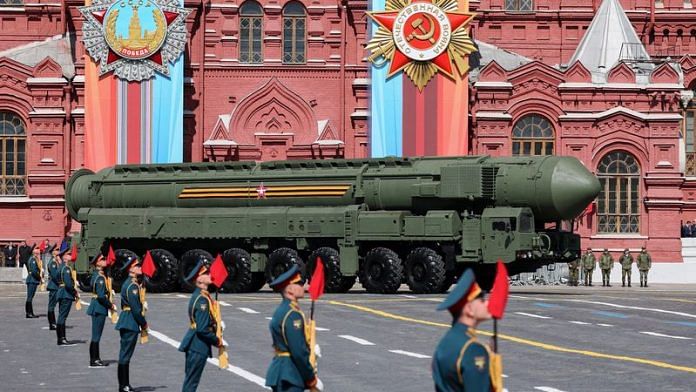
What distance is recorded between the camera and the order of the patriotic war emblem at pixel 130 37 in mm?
61500

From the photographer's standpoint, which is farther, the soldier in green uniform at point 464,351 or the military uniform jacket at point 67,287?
the military uniform jacket at point 67,287

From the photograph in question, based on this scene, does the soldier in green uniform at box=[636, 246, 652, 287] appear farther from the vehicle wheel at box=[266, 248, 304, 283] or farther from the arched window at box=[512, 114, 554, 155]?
the vehicle wheel at box=[266, 248, 304, 283]

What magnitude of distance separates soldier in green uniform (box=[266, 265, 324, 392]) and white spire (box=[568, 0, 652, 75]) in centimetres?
5064

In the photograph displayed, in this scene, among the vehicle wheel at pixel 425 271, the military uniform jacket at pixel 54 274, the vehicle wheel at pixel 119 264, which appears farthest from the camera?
the vehicle wheel at pixel 119 264

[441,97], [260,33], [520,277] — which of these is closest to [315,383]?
[520,277]

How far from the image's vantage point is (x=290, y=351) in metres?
15.4

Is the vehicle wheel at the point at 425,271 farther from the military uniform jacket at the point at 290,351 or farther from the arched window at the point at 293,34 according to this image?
the military uniform jacket at the point at 290,351

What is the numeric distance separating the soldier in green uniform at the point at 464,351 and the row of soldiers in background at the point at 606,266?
44.1 meters

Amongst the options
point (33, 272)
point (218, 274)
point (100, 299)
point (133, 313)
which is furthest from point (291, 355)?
point (33, 272)

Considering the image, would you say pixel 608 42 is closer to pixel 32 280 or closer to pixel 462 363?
pixel 32 280

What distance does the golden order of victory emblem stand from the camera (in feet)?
199

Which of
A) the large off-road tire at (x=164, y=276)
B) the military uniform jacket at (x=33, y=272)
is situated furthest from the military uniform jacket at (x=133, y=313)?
the large off-road tire at (x=164, y=276)

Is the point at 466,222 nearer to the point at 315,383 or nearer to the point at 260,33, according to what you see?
the point at 260,33

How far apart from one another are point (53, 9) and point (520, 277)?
85.0ft
